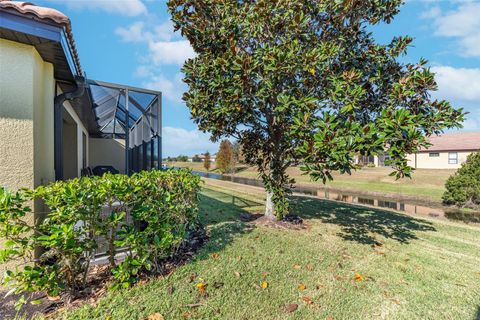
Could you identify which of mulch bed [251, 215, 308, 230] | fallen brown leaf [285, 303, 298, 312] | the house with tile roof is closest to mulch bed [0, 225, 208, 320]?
the house with tile roof

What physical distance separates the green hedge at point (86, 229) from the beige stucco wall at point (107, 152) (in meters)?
13.3

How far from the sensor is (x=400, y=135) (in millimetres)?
3488

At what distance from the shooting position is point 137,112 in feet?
27.8

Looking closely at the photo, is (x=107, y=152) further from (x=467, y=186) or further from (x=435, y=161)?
(x=435, y=161)

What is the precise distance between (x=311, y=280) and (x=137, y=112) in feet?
25.2

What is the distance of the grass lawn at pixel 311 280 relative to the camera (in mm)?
2748

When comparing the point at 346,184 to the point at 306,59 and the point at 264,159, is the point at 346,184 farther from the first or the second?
the point at 306,59

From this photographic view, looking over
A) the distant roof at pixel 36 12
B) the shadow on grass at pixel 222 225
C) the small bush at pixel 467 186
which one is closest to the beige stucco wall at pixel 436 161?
the small bush at pixel 467 186

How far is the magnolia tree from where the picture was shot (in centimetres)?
361

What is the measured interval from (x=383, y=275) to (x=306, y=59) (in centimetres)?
375

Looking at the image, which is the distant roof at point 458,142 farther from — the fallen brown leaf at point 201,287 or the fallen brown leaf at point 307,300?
the fallen brown leaf at point 201,287

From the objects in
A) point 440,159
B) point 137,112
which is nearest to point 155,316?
point 137,112

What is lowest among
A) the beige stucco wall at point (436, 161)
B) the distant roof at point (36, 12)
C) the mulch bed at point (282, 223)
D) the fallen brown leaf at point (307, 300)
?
the fallen brown leaf at point (307, 300)

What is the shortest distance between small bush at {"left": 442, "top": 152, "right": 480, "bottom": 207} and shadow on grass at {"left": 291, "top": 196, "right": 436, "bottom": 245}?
25.8ft
